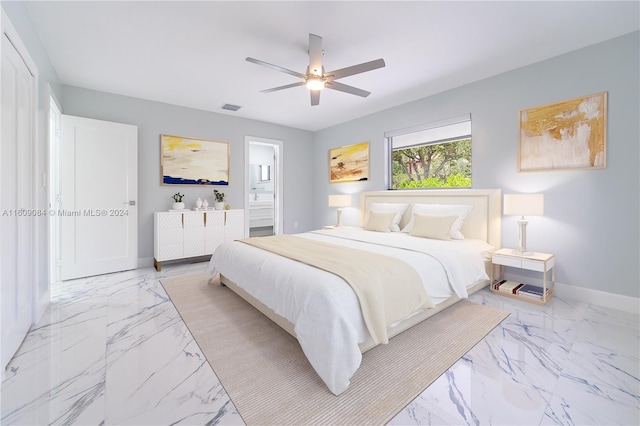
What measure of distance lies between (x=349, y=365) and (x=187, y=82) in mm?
3820

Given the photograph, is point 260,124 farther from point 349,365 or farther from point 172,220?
point 349,365

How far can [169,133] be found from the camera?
4.54 m

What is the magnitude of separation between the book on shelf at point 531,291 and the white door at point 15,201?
168 inches

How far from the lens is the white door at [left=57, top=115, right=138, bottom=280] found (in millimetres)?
3639

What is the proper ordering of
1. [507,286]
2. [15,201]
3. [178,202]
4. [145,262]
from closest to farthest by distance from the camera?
[15,201] < [507,286] < [145,262] < [178,202]

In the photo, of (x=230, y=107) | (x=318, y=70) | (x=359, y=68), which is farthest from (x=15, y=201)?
(x=230, y=107)

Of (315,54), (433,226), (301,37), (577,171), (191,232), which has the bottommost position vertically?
(191,232)

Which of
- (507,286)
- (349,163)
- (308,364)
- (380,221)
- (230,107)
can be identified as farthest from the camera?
(349,163)

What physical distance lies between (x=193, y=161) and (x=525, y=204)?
4.75m

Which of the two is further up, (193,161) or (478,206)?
(193,161)

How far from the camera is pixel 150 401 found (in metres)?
1.50

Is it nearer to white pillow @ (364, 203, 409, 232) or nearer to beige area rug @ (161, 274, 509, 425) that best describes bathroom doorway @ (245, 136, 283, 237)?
white pillow @ (364, 203, 409, 232)

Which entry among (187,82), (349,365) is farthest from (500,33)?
(187,82)

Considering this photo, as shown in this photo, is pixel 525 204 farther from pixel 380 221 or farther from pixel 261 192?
pixel 261 192
